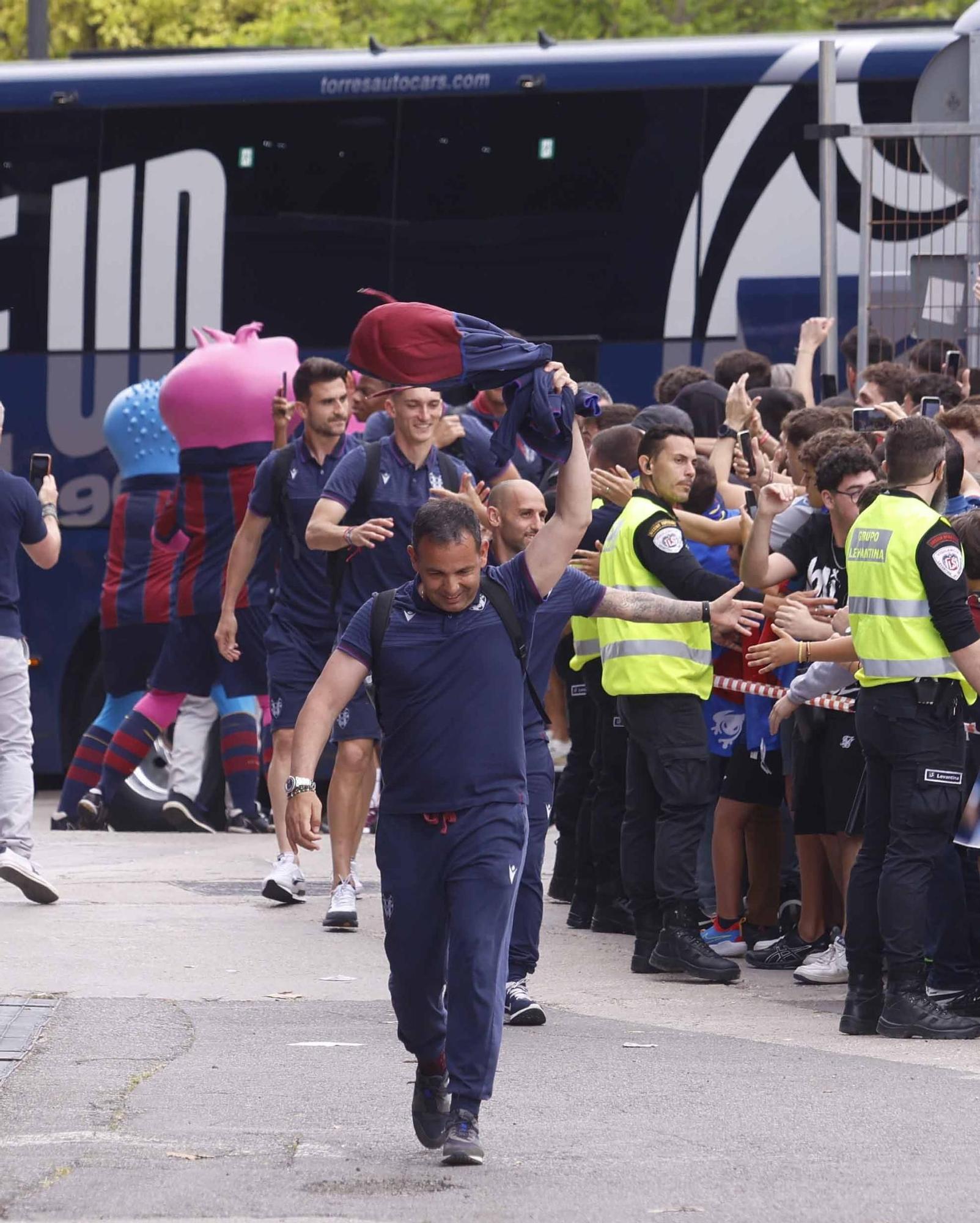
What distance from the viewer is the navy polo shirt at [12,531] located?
9836mm

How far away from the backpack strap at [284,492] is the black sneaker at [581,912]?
181cm

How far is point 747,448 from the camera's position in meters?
9.66

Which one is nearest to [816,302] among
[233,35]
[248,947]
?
[248,947]

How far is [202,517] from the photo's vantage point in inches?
505

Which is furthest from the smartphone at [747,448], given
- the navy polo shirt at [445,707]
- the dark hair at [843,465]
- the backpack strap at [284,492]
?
the navy polo shirt at [445,707]

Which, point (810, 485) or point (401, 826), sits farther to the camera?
point (810, 485)

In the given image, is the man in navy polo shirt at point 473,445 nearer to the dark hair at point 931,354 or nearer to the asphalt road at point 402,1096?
the asphalt road at point 402,1096

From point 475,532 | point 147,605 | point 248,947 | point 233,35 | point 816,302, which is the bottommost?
point 248,947

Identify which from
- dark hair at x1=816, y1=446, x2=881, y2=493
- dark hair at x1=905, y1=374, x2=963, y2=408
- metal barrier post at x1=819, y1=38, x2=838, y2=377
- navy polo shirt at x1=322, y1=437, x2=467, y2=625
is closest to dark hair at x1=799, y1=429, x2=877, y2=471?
dark hair at x1=816, y1=446, x2=881, y2=493

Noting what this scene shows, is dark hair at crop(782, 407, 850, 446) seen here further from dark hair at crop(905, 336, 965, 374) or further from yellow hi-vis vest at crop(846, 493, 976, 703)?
dark hair at crop(905, 336, 965, 374)

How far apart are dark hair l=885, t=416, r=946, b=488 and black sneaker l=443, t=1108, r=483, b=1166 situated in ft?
9.07

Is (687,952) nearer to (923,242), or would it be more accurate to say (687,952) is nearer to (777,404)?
(777,404)

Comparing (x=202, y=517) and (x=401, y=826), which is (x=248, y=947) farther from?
(x=202, y=517)

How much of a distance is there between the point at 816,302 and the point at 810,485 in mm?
5888
